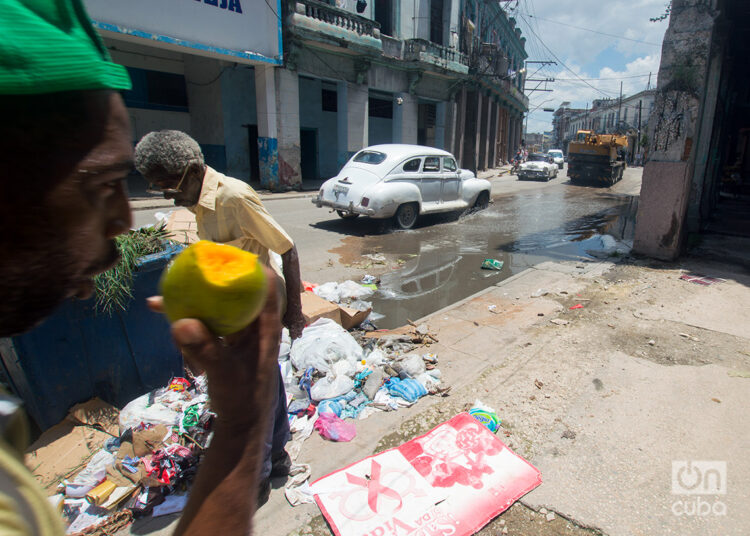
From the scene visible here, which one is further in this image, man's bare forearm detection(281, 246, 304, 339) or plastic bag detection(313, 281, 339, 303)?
plastic bag detection(313, 281, 339, 303)

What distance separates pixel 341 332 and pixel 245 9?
49.0 ft

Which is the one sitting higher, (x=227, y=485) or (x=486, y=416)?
(x=227, y=485)

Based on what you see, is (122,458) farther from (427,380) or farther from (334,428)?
(427,380)

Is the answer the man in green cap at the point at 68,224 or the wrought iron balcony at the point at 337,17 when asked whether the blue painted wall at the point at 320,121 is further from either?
the man in green cap at the point at 68,224

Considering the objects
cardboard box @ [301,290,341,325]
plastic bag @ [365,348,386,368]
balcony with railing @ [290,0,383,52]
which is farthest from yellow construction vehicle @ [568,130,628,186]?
plastic bag @ [365,348,386,368]

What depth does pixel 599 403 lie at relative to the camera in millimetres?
3375

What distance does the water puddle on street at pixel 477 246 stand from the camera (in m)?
6.20

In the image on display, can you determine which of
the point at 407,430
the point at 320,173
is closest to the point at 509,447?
Result: the point at 407,430

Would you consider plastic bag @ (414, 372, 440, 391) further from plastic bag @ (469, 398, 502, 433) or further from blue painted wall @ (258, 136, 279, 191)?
blue painted wall @ (258, 136, 279, 191)

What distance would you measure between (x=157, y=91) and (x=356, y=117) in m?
8.17

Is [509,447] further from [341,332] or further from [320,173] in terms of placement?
[320,173]

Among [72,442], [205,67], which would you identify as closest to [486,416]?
[72,442]

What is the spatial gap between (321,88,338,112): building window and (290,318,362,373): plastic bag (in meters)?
19.9

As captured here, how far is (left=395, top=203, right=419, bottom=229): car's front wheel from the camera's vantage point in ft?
33.5
